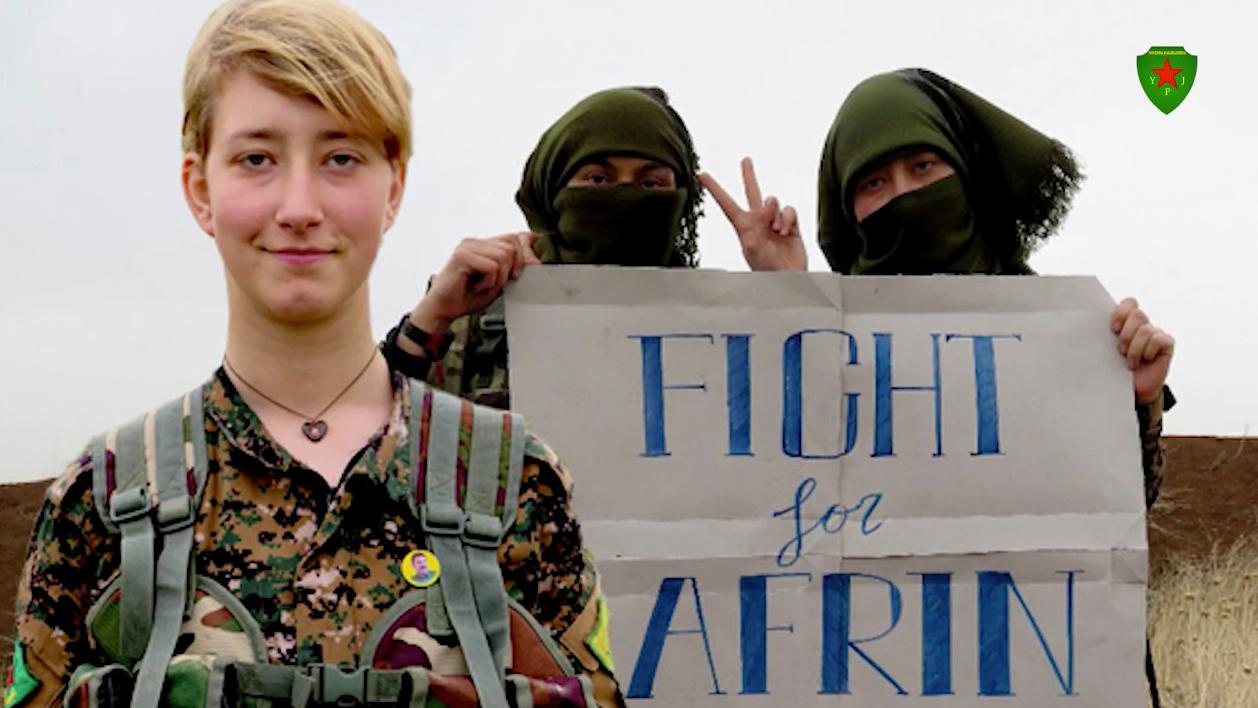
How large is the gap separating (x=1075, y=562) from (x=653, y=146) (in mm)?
1239

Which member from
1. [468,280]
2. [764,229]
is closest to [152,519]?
[468,280]

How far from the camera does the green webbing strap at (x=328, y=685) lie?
1552mm

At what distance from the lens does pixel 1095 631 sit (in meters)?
3.35

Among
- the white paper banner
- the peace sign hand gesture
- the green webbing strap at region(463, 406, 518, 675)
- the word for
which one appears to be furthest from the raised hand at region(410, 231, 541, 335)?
the green webbing strap at region(463, 406, 518, 675)

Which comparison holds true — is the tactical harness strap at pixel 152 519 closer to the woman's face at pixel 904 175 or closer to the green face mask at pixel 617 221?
the green face mask at pixel 617 221

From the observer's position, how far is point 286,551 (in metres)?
1.60

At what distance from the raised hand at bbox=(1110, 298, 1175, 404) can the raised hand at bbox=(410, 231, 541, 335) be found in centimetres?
128

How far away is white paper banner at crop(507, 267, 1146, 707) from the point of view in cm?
317

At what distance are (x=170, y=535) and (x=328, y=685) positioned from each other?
0.70ft

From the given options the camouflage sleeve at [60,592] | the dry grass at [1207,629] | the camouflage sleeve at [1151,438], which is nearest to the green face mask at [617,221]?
the camouflage sleeve at [1151,438]

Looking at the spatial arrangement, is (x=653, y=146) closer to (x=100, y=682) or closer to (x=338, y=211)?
(x=338, y=211)

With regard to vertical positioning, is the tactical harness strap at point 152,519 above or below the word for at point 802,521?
below

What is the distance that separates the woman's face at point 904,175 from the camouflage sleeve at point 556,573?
2.16 meters

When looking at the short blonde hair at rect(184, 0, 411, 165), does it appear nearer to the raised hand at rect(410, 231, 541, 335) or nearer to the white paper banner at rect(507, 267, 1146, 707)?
the raised hand at rect(410, 231, 541, 335)
